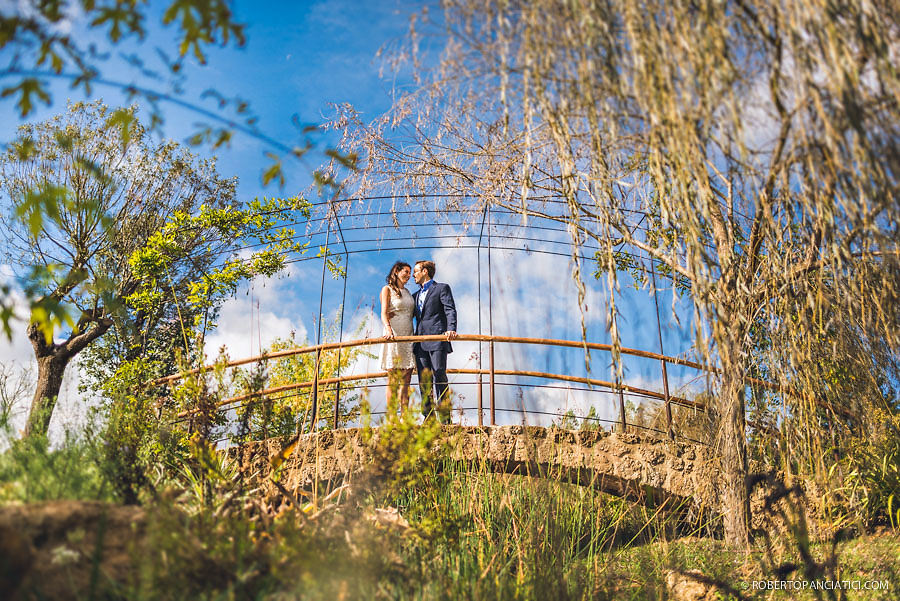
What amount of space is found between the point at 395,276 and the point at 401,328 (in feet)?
1.72

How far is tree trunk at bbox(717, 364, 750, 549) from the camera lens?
428 cm

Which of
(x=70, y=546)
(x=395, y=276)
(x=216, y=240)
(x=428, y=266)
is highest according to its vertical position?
(x=216, y=240)

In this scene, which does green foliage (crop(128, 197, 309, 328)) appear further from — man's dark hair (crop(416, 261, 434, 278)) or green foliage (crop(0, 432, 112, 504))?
green foliage (crop(0, 432, 112, 504))

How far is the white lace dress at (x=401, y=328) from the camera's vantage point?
5912mm

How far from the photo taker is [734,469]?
4.43 meters

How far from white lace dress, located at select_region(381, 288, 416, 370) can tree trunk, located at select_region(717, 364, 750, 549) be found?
2822mm

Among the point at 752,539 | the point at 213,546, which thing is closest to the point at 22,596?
the point at 213,546

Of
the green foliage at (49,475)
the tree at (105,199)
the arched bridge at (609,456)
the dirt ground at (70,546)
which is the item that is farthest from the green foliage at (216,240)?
the dirt ground at (70,546)

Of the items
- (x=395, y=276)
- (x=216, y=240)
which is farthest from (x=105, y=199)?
(x=395, y=276)

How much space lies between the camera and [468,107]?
3.03m

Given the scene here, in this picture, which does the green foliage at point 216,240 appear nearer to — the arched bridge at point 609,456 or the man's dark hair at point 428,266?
the man's dark hair at point 428,266

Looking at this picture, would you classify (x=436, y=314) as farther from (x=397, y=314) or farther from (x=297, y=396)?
(x=297, y=396)

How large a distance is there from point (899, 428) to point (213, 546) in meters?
6.00

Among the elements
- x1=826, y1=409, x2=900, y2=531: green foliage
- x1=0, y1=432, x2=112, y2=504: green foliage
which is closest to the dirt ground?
x1=0, y1=432, x2=112, y2=504: green foliage
